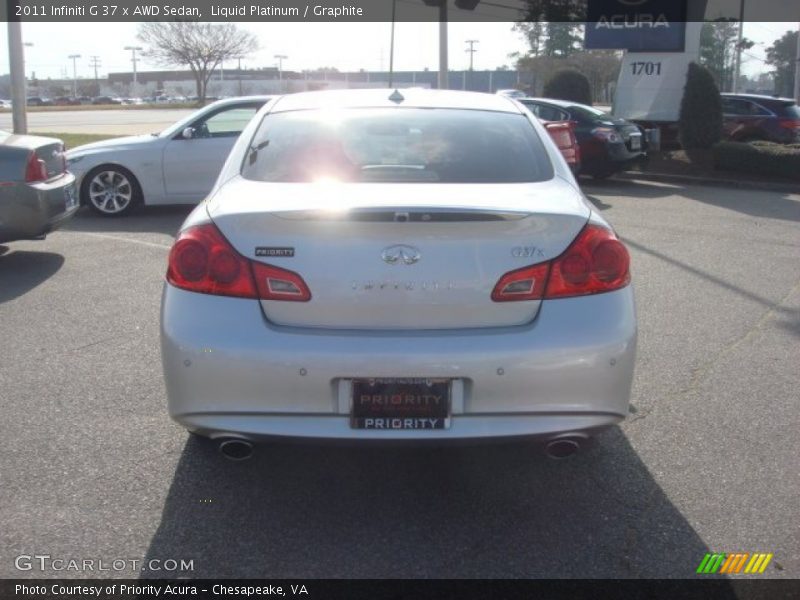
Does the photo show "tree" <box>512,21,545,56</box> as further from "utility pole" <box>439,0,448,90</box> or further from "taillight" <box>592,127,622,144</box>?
"taillight" <box>592,127,622,144</box>

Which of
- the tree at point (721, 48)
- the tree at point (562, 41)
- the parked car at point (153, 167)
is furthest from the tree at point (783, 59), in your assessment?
the parked car at point (153, 167)

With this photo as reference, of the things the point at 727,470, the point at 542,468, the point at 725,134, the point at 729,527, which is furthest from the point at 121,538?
the point at 725,134

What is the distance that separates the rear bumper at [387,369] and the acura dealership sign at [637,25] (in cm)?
1889

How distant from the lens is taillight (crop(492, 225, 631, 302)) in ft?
11.4

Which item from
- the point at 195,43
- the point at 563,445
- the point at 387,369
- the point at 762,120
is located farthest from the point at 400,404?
the point at 195,43

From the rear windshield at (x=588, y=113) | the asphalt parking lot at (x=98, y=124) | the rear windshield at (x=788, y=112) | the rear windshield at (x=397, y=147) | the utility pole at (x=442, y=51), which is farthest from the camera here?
the asphalt parking lot at (x=98, y=124)

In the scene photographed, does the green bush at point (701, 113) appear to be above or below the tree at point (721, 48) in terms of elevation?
below

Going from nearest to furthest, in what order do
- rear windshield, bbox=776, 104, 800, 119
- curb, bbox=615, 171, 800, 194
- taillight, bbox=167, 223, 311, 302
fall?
taillight, bbox=167, 223, 311, 302, curb, bbox=615, 171, 800, 194, rear windshield, bbox=776, 104, 800, 119

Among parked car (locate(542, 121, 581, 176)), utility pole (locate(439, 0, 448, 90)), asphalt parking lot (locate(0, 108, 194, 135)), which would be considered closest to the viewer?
parked car (locate(542, 121, 581, 176))

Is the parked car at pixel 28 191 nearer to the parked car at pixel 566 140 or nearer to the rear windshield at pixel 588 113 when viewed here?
the parked car at pixel 566 140

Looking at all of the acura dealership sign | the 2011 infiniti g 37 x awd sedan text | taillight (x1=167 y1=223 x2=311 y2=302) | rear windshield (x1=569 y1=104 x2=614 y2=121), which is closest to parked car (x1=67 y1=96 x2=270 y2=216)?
rear windshield (x1=569 y1=104 x2=614 y2=121)

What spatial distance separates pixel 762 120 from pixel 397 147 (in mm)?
18348

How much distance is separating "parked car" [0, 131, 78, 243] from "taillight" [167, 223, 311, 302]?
501 centimetres

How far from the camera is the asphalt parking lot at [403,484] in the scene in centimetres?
339
